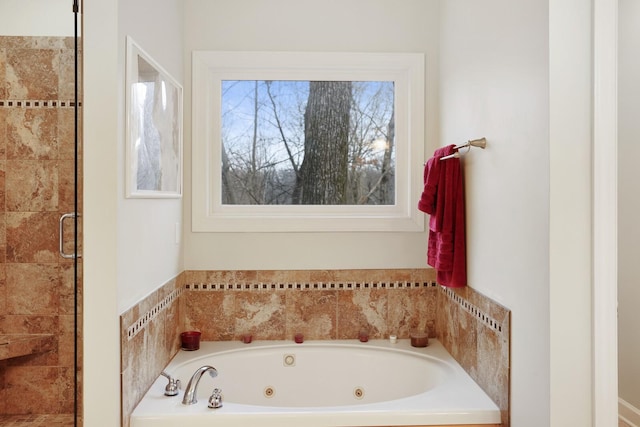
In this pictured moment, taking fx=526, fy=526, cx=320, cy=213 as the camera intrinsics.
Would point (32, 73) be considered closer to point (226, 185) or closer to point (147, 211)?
point (147, 211)

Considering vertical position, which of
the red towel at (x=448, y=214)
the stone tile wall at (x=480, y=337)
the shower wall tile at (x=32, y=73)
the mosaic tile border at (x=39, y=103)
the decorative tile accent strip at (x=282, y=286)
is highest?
the shower wall tile at (x=32, y=73)

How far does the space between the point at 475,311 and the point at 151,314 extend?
1422 millimetres

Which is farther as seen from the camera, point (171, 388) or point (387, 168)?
point (387, 168)

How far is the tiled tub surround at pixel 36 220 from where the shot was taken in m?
1.93

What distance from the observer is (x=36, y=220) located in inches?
78.1

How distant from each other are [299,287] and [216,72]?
1.30m

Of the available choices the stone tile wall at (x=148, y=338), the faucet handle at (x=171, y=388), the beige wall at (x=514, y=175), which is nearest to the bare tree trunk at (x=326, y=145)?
the beige wall at (x=514, y=175)

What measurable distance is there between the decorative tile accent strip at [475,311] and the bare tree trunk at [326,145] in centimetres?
81

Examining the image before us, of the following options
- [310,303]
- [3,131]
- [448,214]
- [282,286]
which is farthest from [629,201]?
[3,131]

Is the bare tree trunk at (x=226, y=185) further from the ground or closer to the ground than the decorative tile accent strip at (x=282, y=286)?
further from the ground

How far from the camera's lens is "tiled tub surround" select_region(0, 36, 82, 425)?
193 cm

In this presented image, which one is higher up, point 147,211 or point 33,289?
point 147,211

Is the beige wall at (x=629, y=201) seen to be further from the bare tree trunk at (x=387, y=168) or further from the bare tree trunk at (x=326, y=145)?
the bare tree trunk at (x=326, y=145)

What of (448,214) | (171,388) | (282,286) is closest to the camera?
(171,388)
